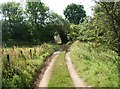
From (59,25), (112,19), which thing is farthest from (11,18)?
(112,19)

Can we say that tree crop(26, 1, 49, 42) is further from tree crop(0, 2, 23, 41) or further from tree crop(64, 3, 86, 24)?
tree crop(64, 3, 86, 24)

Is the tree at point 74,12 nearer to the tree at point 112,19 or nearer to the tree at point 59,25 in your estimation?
the tree at point 59,25

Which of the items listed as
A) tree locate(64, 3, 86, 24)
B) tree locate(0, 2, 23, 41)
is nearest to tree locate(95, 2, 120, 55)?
tree locate(0, 2, 23, 41)

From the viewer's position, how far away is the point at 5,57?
18.6 m

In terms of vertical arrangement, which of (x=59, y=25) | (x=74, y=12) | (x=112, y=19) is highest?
(x=74, y=12)

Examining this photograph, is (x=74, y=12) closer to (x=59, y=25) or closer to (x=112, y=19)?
(x=59, y=25)

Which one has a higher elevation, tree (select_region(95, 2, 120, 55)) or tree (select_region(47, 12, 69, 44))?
tree (select_region(95, 2, 120, 55))

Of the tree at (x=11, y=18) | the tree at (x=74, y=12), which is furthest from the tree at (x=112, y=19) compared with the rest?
the tree at (x=74, y=12)

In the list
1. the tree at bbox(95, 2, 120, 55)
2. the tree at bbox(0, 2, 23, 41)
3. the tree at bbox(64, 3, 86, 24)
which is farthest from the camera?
the tree at bbox(64, 3, 86, 24)

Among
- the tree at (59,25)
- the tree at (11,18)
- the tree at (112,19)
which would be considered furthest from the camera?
the tree at (59,25)

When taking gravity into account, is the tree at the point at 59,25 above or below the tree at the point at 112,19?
below

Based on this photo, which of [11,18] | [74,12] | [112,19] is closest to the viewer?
[112,19]

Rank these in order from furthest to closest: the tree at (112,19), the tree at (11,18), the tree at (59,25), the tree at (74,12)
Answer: the tree at (74,12) → the tree at (59,25) → the tree at (11,18) → the tree at (112,19)

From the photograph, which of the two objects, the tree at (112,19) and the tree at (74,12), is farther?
the tree at (74,12)
